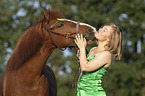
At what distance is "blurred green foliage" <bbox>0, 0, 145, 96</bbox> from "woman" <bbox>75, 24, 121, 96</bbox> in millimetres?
12699

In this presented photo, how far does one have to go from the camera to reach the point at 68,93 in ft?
51.7

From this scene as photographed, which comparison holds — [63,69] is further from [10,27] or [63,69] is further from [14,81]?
[14,81]

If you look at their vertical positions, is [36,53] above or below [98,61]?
above

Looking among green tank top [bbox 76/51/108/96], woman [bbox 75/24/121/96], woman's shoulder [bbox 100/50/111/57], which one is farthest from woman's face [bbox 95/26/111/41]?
green tank top [bbox 76/51/108/96]

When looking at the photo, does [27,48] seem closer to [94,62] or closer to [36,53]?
[36,53]

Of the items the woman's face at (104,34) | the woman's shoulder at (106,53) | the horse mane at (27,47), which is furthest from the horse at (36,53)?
the woman's shoulder at (106,53)

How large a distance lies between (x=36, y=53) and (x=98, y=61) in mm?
1073

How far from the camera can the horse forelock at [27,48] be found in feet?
10.7

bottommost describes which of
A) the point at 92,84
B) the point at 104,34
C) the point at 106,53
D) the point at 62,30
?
the point at 92,84

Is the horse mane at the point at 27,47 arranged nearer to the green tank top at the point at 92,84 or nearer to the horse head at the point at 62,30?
the horse head at the point at 62,30

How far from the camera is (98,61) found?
2771mm

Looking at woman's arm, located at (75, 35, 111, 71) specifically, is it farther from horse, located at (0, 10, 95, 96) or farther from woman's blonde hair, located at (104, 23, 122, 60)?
horse, located at (0, 10, 95, 96)

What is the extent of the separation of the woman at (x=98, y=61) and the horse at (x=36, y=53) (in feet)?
1.18

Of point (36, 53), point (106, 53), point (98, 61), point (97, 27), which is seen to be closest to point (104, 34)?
point (106, 53)
